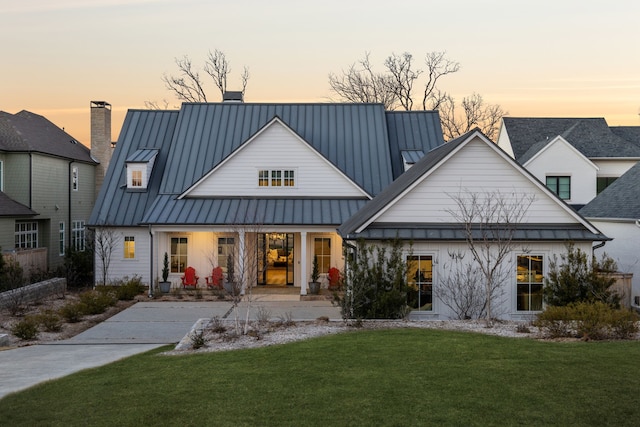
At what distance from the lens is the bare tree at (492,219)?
16.0 m

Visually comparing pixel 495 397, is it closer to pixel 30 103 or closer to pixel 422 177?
pixel 422 177

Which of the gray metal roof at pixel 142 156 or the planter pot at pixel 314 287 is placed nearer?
the planter pot at pixel 314 287

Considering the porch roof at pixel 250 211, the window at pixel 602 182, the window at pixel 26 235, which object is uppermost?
the window at pixel 602 182

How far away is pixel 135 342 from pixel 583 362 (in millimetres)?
9583

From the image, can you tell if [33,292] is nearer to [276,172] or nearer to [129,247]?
[129,247]

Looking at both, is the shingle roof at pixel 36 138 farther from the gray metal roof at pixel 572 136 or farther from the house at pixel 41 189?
the gray metal roof at pixel 572 136

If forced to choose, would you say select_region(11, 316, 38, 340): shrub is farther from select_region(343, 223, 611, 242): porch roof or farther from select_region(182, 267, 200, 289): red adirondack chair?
select_region(182, 267, 200, 289): red adirondack chair

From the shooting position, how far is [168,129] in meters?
27.9

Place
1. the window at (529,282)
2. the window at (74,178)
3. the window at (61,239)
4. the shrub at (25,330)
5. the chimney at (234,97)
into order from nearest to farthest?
1. the shrub at (25,330)
2. the window at (529,282)
3. the chimney at (234,97)
4. the window at (61,239)
5. the window at (74,178)

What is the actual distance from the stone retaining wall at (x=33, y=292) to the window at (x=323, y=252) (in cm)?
970

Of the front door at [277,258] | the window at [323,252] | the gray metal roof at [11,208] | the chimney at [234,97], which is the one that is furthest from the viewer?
the chimney at [234,97]

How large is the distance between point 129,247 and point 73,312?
25.1 feet

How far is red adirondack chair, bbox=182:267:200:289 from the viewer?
22930 mm

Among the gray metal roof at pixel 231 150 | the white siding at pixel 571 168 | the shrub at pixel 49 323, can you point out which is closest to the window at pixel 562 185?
the white siding at pixel 571 168
